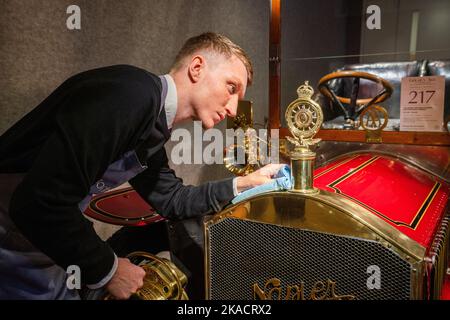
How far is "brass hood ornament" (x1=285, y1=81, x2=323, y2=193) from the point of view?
3.27ft

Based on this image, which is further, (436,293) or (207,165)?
(207,165)

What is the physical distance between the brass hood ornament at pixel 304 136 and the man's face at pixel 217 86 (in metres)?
0.27

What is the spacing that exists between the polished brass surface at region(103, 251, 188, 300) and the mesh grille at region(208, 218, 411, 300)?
0.24 meters

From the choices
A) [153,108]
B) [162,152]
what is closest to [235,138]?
[162,152]

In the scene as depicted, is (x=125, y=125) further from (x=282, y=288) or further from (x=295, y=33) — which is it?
(x=295, y=33)

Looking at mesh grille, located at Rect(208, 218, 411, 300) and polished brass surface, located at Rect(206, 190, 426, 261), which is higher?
polished brass surface, located at Rect(206, 190, 426, 261)

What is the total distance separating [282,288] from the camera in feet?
3.58

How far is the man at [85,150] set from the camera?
0.82 m

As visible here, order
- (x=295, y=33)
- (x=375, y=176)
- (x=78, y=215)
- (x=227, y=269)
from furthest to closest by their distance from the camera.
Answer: (x=295, y=33), (x=375, y=176), (x=227, y=269), (x=78, y=215)

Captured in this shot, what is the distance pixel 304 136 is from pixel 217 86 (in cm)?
35

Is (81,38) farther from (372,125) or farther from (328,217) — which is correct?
(372,125)

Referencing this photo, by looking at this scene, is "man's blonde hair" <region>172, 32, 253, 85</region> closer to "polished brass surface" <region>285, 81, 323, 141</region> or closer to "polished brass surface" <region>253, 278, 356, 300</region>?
"polished brass surface" <region>285, 81, 323, 141</region>

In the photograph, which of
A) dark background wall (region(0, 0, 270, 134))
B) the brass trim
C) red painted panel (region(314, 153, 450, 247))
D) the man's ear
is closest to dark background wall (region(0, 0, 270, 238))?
dark background wall (region(0, 0, 270, 134))
